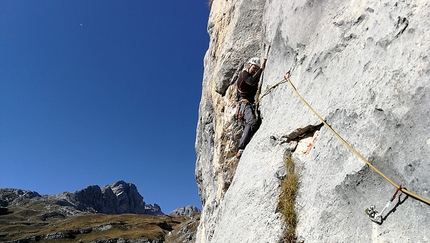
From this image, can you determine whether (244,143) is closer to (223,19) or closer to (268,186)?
(268,186)

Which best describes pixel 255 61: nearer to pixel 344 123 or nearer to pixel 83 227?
pixel 344 123

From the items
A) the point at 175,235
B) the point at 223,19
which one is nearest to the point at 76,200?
the point at 175,235

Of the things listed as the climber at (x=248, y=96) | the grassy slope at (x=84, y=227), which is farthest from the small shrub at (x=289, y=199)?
the grassy slope at (x=84, y=227)

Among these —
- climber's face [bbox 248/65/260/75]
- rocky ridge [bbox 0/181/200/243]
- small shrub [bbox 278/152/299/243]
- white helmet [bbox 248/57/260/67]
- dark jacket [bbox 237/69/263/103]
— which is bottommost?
small shrub [bbox 278/152/299/243]

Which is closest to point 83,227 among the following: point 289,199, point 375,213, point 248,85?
point 248,85

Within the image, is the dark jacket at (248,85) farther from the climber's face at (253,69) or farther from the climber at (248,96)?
the climber's face at (253,69)

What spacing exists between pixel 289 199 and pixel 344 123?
1.97m

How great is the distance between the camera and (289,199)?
20.8ft

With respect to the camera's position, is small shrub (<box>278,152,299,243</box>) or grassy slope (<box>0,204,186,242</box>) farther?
grassy slope (<box>0,204,186,242</box>)

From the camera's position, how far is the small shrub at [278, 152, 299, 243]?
5.89 meters

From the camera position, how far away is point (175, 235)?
→ 96250 mm

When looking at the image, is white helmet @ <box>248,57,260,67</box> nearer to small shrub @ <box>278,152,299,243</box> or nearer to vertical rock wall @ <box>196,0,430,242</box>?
vertical rock wall @ <box>196,0,430,242</box>

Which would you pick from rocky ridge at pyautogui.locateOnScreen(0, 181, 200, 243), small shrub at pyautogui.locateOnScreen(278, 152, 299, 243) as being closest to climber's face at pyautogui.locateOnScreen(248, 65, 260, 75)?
small shrub at pyautogui.locateOnScreen(278, 152, 299, 243)

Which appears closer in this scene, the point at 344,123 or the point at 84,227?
the point at 344,123
